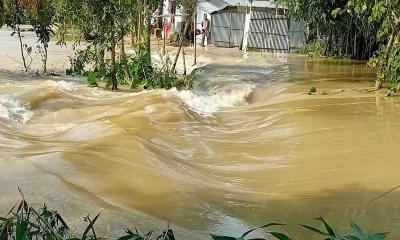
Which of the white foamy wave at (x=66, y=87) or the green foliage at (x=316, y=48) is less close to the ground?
the green foliage at (x=316, y=48)

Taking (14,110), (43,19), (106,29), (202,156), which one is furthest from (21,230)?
(43,19)

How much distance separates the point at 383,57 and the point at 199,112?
373cm

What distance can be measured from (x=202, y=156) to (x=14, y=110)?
181 inches

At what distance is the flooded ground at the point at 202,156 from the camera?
5215 millimetres

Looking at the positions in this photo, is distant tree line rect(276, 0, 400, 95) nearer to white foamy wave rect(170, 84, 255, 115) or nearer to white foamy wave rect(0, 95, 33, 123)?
white foamy wave rect(170, 84, 255, 115)

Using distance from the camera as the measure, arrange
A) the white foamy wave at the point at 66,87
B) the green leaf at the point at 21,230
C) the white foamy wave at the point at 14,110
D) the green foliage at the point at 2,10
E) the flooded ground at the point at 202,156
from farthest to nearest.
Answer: the green foliage at the point at 2,10
the white foamy wave at the point at 66,87
the white foamy wave at the point at 14,110
the flooded ground at the point at 202,156
the green leaf at the point at 21,230

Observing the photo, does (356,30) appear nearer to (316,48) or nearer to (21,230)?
(316,48)

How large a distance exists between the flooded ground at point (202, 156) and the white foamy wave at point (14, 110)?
23 millimetres

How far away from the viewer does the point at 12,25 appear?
1608 cm

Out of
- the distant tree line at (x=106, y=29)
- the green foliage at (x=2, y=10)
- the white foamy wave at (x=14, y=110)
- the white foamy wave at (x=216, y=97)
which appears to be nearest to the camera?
the white foamy wave at (x=14, y=110)

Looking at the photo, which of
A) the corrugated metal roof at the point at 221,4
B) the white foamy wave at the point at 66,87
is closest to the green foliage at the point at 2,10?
the white foamy wave at the point at 66,87

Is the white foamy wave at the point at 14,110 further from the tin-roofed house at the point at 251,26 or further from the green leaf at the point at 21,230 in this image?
the tin-roofed house at the point at 251,26

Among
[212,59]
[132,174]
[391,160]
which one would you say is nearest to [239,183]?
[132,174]

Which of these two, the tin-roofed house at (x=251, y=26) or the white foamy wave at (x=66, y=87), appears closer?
the white foamy wave at (x=66, y=87)
